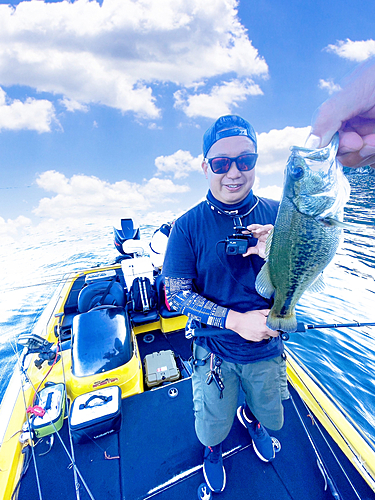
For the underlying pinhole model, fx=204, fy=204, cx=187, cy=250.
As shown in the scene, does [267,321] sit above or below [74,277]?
above

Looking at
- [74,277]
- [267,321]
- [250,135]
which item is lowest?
[74,277]

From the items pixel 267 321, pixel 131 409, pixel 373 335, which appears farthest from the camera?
pixel 373 335

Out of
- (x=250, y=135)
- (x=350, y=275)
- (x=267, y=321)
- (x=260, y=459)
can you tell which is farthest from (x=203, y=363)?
(x=350, y=275)

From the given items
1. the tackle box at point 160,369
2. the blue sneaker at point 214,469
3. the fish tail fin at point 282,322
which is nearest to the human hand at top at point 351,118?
the fish tail fin at point 282,322

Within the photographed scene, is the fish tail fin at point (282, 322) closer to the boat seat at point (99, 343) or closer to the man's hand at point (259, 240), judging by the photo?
the man's hand at point (259, 240)

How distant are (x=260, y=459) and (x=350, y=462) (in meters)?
0.85

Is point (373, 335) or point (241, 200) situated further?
point (373, 335)

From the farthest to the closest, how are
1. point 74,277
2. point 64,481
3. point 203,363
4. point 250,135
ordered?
1. point 74,277
2. point 64,481
3. point 203,363
4. point 250,135

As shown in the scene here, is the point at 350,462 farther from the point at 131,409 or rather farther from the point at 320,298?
the point at 320,298

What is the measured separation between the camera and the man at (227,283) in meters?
1.52

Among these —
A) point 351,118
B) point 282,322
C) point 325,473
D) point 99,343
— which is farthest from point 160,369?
point 351,118

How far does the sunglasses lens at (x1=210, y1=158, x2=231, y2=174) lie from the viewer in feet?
5.07

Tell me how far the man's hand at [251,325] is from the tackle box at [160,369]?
2259 mm

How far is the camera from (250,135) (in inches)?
63.6
